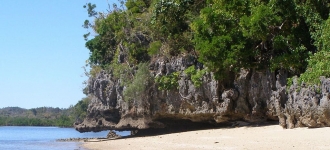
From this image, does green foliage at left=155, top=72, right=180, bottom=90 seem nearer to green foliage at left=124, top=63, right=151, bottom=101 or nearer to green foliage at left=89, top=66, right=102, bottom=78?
green foliage at left=124, top=63, right=151, bottom=101

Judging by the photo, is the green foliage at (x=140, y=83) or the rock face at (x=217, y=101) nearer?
the rock face at (x=217, y=101)

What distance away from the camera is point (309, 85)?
19.6 metres

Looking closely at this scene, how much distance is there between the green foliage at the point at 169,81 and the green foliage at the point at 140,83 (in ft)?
3.65

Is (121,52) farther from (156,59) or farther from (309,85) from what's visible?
(309,85)

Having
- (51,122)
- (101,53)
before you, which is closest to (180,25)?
(101,53)

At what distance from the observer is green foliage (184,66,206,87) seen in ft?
83.5

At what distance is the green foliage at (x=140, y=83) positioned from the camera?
2825cm

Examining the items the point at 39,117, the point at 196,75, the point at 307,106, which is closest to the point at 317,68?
the point at 307,106

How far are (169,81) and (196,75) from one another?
246 cm

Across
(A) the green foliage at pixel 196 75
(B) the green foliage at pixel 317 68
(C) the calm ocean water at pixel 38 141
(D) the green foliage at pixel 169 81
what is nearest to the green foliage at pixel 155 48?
(D) the green foliage at pixel 169 81

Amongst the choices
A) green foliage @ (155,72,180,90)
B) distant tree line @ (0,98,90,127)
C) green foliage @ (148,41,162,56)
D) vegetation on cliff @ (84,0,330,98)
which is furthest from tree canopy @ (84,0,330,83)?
distant tree line @ (0,98,90,127)

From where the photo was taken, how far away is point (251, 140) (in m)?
19.7

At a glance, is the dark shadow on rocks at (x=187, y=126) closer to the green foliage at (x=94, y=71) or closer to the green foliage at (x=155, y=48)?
the green foliage at (x=155, y=48)

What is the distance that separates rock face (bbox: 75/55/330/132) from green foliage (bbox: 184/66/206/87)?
1.02 feet
